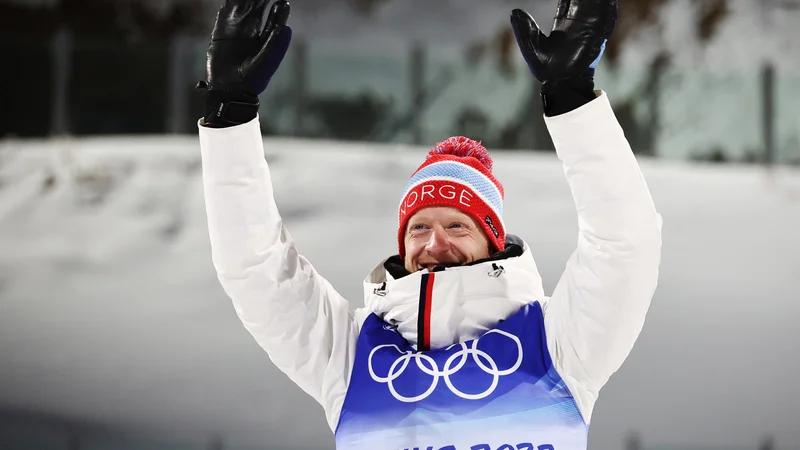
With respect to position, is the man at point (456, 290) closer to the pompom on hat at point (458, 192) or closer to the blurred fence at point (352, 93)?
the pompom on hat at point (458, 192)

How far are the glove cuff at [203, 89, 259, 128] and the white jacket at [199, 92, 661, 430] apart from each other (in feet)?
0.04

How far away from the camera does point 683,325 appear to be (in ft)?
12.6

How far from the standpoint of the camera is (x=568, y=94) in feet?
3.54

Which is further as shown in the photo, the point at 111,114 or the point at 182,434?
the point at 111,114

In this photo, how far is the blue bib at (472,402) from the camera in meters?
1.18

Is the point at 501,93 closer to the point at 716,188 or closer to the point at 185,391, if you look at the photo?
the point at 716,188

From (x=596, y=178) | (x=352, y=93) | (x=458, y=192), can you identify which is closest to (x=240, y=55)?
(x=458, y=192)

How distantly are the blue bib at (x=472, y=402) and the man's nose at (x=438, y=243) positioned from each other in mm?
161

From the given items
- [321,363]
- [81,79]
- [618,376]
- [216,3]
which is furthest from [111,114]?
[321,363]

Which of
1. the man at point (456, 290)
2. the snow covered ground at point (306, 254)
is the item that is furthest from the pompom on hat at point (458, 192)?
the snow covered ground at point (306, 254)

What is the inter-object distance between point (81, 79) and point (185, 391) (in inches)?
62.4

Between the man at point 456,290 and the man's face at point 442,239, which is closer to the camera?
the man at point 456,290

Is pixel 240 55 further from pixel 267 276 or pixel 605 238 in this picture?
pixel 605 238

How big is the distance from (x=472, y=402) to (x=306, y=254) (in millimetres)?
2694
